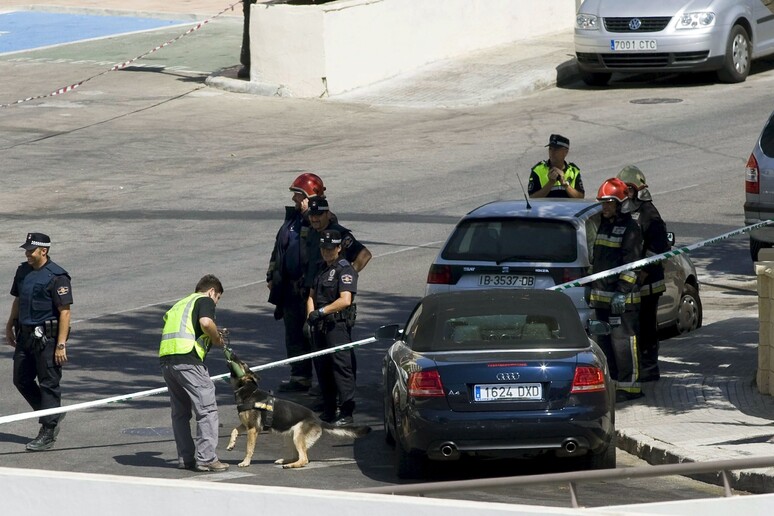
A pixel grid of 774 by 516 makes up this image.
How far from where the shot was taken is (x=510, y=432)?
9945mm

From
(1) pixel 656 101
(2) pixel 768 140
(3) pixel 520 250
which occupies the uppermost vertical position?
(2) pixel 768 140

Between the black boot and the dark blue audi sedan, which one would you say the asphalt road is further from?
the dark blue audi sedan

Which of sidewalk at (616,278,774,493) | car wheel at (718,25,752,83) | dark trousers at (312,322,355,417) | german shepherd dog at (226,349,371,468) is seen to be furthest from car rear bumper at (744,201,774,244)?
car wheel at (718,25,752,83)

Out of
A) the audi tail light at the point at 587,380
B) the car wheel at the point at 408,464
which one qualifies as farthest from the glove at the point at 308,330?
the audi tail light at the point at 587,380

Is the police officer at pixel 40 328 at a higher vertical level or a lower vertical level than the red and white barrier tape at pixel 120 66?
lower

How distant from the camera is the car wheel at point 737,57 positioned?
25.4 meters

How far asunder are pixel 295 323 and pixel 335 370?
110 centimetres

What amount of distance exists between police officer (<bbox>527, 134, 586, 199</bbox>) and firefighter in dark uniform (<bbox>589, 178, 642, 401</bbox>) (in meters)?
2.73

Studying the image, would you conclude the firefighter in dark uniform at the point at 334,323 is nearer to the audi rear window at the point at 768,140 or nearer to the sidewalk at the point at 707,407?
the sidewalk at the point at 707,407

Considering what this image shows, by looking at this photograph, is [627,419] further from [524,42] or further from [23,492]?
[524,42]

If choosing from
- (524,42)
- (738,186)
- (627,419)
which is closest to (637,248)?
(627,419)

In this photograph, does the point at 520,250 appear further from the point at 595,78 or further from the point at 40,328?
the point at 595,78

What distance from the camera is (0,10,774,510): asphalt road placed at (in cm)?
1267

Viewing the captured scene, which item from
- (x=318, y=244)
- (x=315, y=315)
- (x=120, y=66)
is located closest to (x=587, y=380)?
(x=315, y=315)
